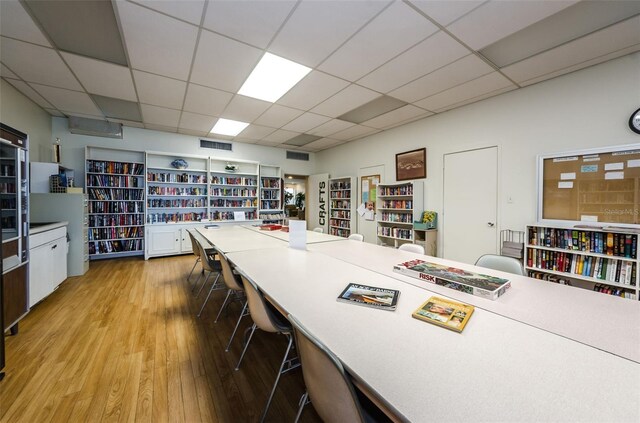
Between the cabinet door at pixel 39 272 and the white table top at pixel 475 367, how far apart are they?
3192mm

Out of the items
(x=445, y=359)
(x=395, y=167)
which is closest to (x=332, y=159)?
(x=395, y=167)

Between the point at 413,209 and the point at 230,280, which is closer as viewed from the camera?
the point at 230,280

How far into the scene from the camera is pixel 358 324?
1.07 m

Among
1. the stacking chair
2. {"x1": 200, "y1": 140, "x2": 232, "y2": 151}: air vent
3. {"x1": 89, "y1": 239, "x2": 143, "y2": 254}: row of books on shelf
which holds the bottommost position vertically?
{"x1": 89, "y1": 239, "x2": 143, "y2": 254}: row of books on shelf

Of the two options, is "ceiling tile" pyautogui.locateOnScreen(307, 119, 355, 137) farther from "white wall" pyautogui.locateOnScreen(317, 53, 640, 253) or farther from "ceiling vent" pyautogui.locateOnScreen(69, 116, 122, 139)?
"ceiling vent" pyautogui.locateOnScreen(69, 116, 122, 139)

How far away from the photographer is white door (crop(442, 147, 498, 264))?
3.75 meters

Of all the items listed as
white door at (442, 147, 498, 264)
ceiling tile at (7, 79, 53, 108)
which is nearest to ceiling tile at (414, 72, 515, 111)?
white door at (442, 147, 498, 264)

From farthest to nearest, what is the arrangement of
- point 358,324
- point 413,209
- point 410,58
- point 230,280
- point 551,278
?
point 413,209 < point 551,278 < point 410,58 < point 230,280 < point 358,324

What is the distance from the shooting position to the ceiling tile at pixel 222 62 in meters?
2.47

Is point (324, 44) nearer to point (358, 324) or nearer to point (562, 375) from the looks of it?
point (358, 324)

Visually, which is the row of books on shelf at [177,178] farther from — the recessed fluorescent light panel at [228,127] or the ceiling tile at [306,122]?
the ceiling tile at [306,122]

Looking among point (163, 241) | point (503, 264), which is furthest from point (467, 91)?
point (163, 241)

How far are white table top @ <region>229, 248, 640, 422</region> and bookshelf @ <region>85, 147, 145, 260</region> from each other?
5.58 meters

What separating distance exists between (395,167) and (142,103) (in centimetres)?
466
